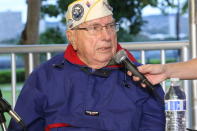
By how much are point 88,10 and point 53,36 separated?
13.1 metres

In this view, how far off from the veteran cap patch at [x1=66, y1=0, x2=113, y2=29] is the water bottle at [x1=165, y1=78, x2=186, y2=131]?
2.03 feet

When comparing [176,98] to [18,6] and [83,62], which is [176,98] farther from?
[18,6]

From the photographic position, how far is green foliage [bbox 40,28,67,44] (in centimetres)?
1591

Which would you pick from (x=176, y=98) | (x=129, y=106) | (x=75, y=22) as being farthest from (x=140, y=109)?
(x=75, y=22)

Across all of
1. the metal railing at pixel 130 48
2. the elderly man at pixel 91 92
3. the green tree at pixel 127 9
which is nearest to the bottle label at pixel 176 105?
the elderly man at pixel 91 92

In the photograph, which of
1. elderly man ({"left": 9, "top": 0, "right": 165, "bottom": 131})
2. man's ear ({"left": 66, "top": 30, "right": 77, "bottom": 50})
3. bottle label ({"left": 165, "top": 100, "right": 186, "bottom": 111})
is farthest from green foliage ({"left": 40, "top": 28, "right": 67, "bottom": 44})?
bottle label ({"left": 165, "top": 100, "right": 186, "bottom": 111})

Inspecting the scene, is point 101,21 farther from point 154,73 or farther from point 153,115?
point 153,115

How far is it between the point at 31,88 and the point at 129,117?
0.61m

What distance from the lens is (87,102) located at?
3.23 metres

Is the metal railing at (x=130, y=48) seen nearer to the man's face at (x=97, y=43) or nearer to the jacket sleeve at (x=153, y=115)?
the man's face at (x=97, y=43)

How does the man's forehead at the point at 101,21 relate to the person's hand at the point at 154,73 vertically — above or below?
above

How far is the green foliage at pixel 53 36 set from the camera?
15.9 m

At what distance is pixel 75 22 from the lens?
10.9ft

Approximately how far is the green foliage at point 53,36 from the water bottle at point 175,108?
42.3 feet
